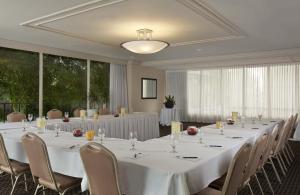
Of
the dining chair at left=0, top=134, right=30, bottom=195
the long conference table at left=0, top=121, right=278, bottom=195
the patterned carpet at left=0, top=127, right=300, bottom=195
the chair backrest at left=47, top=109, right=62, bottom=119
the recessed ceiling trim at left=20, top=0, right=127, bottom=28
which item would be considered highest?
the recessed ceiling trim at left=20, top=0, right=127, bottom=28

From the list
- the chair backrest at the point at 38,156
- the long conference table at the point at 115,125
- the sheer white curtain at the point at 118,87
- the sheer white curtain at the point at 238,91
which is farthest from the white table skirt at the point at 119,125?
the sheer white curtain at the point at 238,91

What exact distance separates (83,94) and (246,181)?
6501 mm

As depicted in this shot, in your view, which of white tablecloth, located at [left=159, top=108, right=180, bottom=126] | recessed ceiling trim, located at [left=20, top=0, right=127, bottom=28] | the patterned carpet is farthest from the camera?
white tablecloth, located at [left=159, top=108, right=180, bottom=126]

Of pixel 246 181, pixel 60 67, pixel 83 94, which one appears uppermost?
pixel 60 67

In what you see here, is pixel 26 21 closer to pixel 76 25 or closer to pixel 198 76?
pixel 76 25

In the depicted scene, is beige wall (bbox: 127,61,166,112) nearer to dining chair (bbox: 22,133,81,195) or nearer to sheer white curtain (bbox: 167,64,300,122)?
sheer white curtain (bbox: 167,64,300,122)

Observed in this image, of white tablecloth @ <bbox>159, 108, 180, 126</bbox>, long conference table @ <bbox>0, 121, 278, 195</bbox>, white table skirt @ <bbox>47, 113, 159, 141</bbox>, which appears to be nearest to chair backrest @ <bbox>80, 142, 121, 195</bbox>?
long conference table @ <bbox>0, 121, 278, 195</bbox>

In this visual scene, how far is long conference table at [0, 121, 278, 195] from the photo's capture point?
76.4 inches

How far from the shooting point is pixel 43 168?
97.3 inches

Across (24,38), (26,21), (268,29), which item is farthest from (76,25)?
(268,29)

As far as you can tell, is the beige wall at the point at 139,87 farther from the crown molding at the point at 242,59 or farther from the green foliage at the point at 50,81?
the green foliage at the point at 50,81

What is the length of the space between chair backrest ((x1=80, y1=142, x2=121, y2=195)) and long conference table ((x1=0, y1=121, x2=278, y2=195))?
17 cm

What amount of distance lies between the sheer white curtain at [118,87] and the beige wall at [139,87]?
199 mm

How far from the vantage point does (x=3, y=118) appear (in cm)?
654
